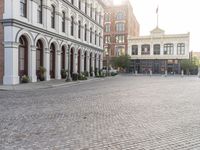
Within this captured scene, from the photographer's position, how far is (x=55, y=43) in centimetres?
2898

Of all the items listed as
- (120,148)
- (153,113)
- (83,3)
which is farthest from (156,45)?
(120,148)

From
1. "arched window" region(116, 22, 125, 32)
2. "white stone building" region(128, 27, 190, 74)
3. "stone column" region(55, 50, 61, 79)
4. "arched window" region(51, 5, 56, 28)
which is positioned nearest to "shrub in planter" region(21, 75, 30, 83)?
"stone column" region(55, 50, 61, 79)

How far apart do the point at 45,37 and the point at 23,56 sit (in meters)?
4.09

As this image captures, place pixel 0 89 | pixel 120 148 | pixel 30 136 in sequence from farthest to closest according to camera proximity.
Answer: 1. pixel 0 89
2. pixel 30 136
3. pixel 120 148

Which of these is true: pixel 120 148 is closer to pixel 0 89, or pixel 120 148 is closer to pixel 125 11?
pixel 0 89

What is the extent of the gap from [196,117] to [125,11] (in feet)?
221

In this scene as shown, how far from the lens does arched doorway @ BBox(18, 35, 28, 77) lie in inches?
879

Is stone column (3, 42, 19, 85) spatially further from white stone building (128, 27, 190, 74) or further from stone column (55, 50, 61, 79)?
white stone building (128, 27, 190, 74)

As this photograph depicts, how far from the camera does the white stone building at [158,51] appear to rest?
6619 centimetres

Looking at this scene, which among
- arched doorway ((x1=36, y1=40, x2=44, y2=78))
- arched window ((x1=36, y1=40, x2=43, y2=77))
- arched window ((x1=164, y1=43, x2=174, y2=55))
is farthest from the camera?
arched window ((x1=164, y1=43, x2=174, y2=55))

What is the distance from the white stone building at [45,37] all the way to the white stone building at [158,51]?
1195 inches

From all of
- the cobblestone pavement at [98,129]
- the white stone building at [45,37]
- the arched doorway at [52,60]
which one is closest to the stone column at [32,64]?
the white stone building at [45,37]

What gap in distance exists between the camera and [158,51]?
68688mm

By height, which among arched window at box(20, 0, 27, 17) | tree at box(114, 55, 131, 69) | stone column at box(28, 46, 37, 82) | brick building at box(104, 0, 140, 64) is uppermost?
brick building at box(104, 0, 140, 64)
